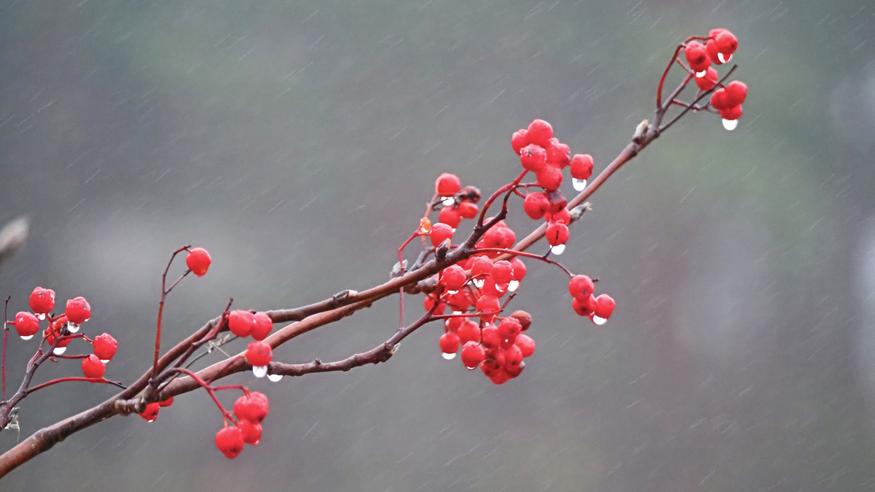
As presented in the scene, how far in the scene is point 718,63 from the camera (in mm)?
763

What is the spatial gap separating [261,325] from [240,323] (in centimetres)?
2

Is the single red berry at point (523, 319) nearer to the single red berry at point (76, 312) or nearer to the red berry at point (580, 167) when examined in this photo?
the red berry at point (580, 167)

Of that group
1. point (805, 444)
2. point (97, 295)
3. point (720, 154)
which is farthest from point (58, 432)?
point (805, 444)

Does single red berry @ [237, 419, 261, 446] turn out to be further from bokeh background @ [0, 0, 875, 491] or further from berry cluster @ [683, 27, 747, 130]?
bokeh background @ [0, 0, 875, 491]

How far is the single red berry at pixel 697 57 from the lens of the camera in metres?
0.74

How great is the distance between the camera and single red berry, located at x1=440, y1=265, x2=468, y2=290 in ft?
2.24

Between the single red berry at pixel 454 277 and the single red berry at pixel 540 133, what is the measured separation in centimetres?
10

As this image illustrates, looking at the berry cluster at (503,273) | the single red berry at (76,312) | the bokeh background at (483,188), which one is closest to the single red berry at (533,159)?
the berry cluster at (503,273)

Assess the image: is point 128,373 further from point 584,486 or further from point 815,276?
point 815,276

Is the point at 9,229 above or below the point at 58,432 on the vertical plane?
above

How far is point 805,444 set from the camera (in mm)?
5637

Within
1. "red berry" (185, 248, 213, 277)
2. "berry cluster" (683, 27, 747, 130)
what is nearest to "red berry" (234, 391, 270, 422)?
"red berry" (185, 248, 213, 277)

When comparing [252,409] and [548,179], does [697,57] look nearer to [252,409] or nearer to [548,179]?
[548,179]

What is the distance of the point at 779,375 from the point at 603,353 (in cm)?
155
